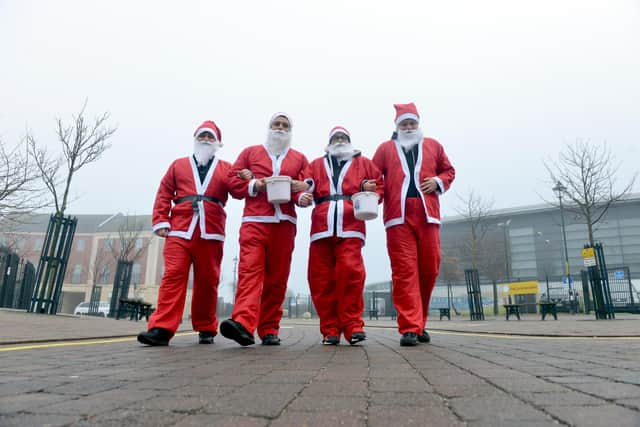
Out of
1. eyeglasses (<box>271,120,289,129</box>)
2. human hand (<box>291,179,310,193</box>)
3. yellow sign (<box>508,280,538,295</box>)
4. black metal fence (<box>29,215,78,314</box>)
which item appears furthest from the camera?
yellow sign (<box>508,280,538,295</box>)

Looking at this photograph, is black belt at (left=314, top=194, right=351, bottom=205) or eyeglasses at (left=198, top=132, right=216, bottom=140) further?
eyeglasses at (left=198, top=132, right=216, bottom=140)

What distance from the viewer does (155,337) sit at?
4.20 meters

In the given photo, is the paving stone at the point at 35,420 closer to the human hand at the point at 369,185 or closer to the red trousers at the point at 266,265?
the red trousers at the point at 266,265

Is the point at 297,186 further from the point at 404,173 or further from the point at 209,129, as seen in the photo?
the point at 209,129

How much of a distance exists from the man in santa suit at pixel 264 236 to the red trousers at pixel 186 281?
1.64 ft

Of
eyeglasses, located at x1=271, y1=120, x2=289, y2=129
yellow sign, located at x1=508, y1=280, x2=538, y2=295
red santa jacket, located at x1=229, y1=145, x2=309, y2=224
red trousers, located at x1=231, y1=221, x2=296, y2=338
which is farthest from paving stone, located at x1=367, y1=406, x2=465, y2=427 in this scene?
yellow sign, located at x1=508, y1=280, x2=538, y2=295

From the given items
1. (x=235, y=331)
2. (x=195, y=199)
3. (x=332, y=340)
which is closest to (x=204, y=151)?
(x=195, y=199)

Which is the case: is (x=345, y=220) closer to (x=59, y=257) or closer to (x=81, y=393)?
(x=81, y=393)

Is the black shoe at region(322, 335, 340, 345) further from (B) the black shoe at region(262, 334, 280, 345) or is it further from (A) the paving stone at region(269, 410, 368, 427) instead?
(A) the paving stone at region(269, 410, 368, 427)

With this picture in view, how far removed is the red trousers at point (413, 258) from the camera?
4.30 m

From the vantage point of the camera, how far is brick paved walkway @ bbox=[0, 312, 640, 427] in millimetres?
1407

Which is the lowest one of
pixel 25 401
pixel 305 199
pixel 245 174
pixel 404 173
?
pixel 25 401

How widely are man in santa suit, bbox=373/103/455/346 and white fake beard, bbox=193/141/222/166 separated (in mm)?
1846

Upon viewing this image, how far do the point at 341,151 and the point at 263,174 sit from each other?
869 mm
